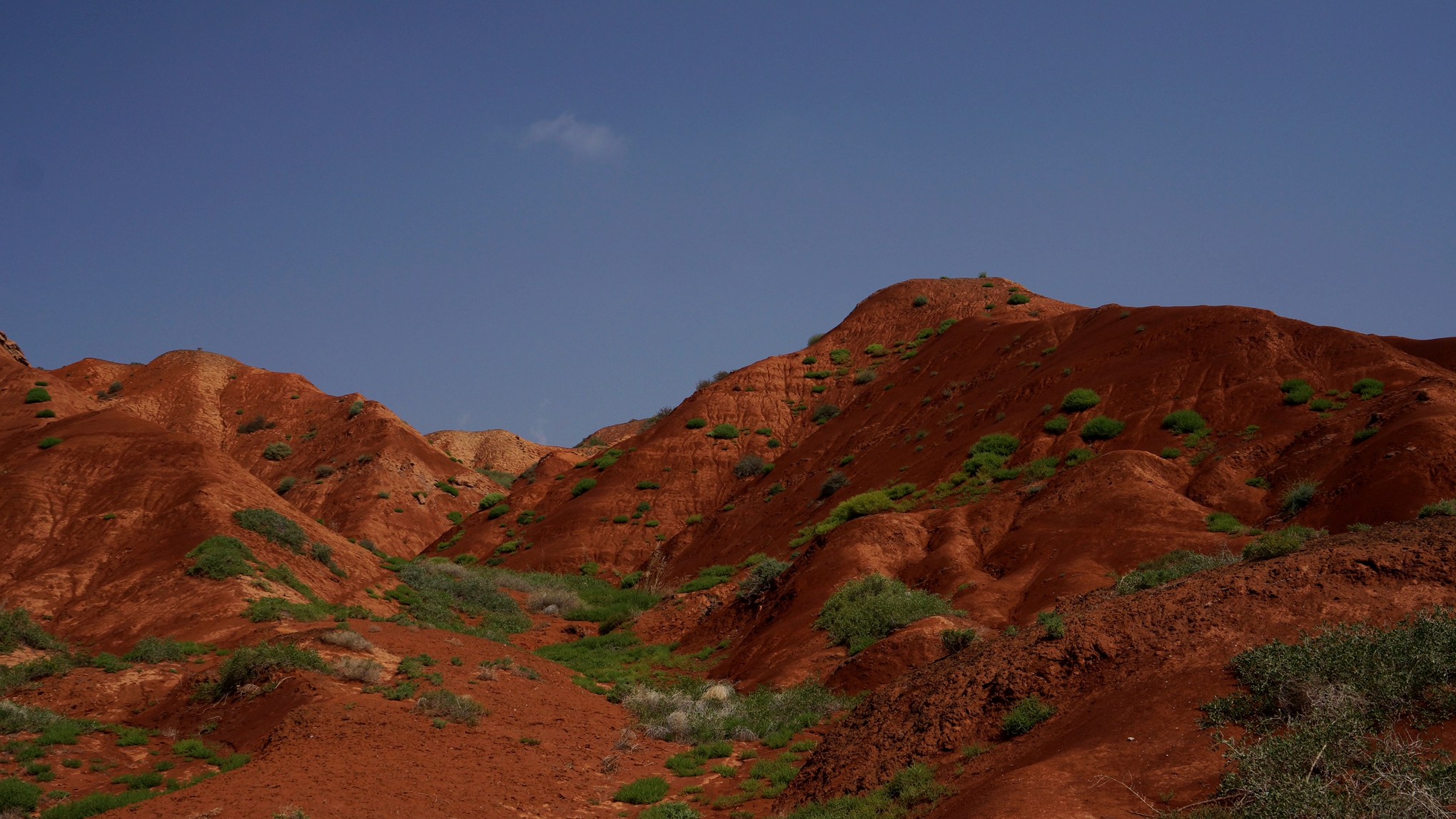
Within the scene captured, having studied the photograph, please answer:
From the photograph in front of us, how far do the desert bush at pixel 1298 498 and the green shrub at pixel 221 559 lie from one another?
82.0ft

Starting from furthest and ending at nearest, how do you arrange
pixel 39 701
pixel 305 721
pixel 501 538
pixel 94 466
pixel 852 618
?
1. pixel 501 538
2. pixel 94 466
3. pixel 852 618
4. pixel 39 701
5. pixel 305 721

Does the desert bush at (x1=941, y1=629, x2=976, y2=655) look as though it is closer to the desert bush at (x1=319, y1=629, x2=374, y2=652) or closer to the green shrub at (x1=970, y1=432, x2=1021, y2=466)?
the desert bush at (x1=319, y1=629, x2=374, y2=652)

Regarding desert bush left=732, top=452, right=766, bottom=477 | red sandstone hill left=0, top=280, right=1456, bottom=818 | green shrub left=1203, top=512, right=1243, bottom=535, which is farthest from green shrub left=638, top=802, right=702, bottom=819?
desert bush left=732, top=452, right=766, bottom=477

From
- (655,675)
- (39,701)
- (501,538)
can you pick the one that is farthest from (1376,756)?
(501,538)

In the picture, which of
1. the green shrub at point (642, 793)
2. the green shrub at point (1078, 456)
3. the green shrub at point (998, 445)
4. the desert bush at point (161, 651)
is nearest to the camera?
the green shrub at point (642, 793)

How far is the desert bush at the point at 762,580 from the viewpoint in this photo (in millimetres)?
25969

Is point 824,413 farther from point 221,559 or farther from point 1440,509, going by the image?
point 1440,509

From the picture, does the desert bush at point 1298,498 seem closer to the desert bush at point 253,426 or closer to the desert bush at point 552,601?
the desert bush at point 552,601

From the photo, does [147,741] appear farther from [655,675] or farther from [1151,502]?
[1151,502]

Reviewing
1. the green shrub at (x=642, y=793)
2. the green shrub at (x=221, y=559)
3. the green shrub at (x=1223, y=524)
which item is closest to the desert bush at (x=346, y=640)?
the green shrub at (x=221, y=559)

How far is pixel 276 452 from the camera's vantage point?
62219 mm

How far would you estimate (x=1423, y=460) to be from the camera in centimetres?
1806

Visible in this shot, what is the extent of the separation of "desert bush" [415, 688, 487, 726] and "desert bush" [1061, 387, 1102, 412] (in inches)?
883

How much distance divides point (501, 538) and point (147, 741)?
33072 mm
